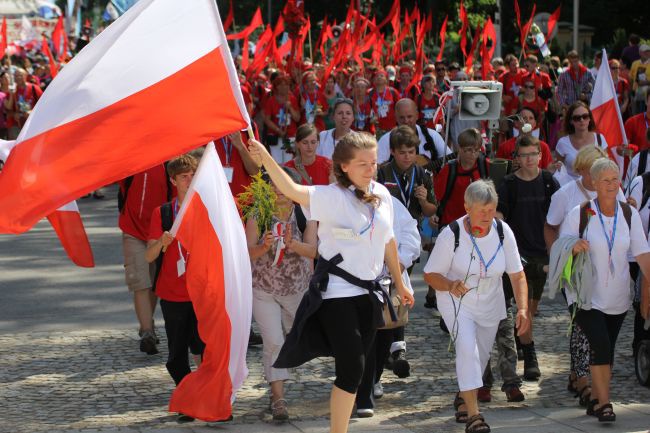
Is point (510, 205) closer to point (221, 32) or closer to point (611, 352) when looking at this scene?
point (611, 352)

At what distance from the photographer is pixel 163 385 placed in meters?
8.59

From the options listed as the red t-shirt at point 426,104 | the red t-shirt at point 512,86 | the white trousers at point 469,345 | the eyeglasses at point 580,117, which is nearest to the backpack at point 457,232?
the white trousers at point 469,345

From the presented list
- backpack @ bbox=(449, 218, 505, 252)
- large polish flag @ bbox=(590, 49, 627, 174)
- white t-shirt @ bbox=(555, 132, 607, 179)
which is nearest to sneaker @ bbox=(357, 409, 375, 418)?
backpack @ bbox=(449, 218, 505, 252)

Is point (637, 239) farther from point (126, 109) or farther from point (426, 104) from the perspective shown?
point (426, 104)

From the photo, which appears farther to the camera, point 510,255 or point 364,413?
point 364,413

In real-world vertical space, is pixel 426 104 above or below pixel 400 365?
above

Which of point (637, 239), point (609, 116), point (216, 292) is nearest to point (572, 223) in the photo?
point (637, 239)

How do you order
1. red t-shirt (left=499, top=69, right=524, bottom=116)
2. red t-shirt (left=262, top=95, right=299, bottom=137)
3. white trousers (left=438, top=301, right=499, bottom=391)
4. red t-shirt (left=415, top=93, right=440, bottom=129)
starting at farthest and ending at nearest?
red t-shirt (left=499, top=69, right=524, bottom=116)
red t-shirt (left=262, top=95, right=299, bottom=137)
red t-shirt (left=415, top=93, right=440, bottom=129)
white trousers (left=438, top=301, right=499, bottom=391)

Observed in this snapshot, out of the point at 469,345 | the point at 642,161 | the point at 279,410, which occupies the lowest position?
the point at 279,410

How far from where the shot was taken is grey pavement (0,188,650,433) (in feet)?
24.9

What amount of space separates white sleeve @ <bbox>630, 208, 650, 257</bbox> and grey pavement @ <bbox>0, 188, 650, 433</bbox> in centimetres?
105

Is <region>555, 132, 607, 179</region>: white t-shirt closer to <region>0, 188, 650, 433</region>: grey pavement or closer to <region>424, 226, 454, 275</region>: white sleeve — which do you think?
<region>0, 188, 650, 433</region>: grey pavement

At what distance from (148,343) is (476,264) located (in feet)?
10.2

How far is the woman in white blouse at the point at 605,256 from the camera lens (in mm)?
7641
